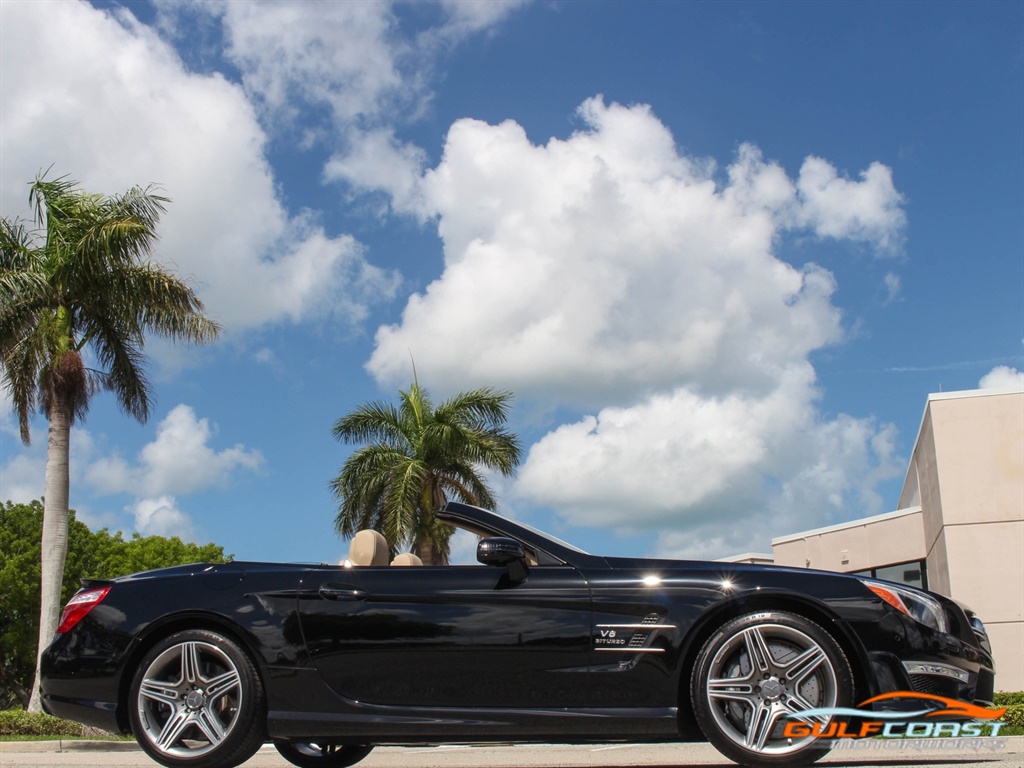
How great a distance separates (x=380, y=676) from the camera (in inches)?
176

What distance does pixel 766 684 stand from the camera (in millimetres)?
4309

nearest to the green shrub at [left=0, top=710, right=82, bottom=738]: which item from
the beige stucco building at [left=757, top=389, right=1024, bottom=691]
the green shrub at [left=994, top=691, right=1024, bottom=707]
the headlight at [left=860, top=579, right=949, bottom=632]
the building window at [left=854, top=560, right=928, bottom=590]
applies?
the green shrub at [left=994, top=691, right=1024, bottom=707]

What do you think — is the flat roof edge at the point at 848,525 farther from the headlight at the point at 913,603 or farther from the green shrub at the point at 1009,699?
the headlight at the point at 913,603

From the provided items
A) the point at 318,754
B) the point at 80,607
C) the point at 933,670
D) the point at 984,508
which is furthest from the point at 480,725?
the point at 984,508

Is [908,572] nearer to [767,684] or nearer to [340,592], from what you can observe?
[767,684]

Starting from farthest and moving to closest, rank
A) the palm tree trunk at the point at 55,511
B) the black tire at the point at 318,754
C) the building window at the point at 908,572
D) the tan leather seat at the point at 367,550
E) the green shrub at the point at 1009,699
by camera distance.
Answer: the building window at the point at 908,572 < the palm tree trunk at the point at 55,511 < the green shrub at the point at 1009,699 < the black tire at the point at 318,754 < the tan leather seat at the point at 367,550

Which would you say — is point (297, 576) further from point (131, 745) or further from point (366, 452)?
point (366, 452)

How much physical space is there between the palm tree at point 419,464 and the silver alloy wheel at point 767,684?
19310mm

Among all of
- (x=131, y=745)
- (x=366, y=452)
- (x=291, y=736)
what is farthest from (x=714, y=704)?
(x=366, y=452)

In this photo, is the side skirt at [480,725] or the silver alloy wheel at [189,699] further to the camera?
the silver alloy wheel at [189,699]

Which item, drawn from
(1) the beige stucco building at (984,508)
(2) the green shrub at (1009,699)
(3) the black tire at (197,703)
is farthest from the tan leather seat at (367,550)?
(1) the beige stucco building at (984,508)

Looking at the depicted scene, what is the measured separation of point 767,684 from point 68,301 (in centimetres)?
1867

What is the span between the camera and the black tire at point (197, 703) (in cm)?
458

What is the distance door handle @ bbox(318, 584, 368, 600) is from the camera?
4.61 m
